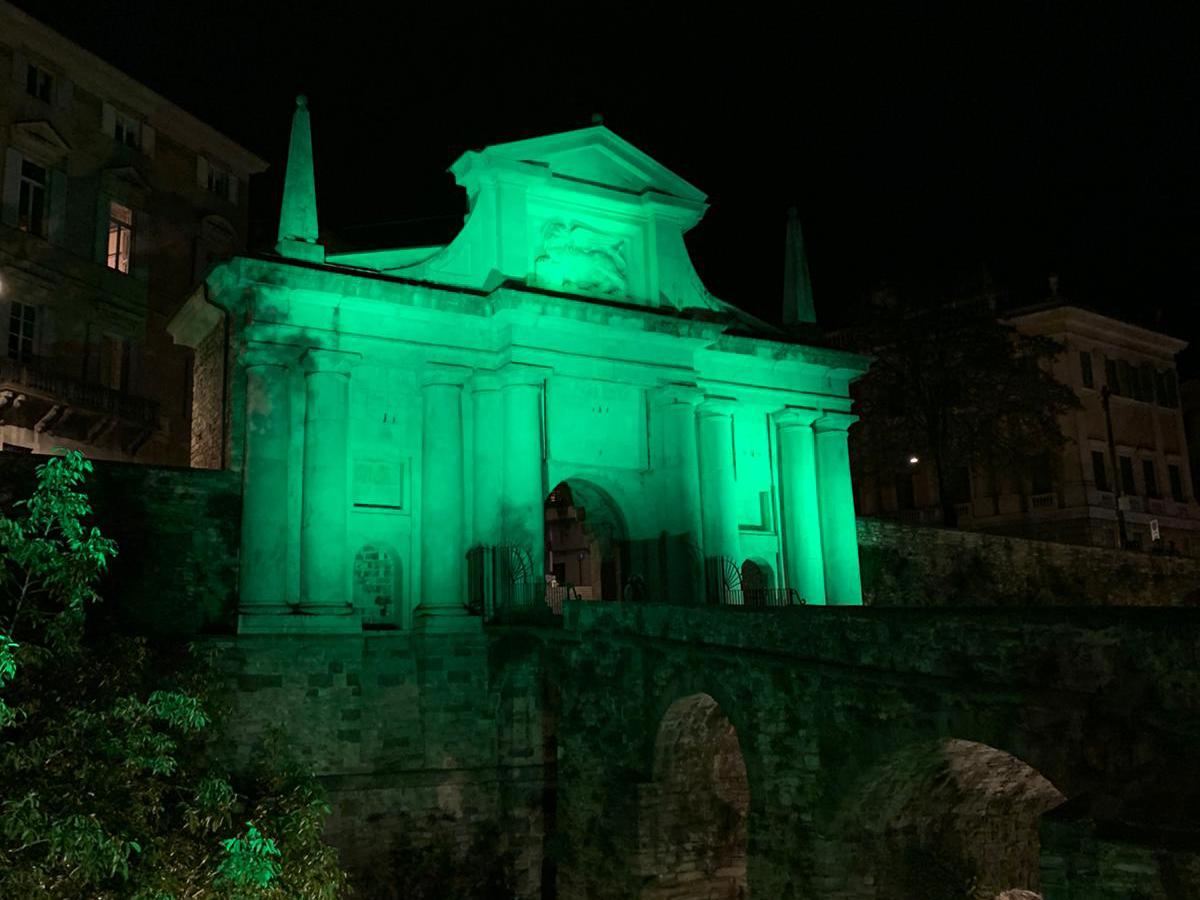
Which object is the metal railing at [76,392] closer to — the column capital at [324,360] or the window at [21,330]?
the window at [21,330]

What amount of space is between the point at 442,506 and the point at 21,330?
50.8ft

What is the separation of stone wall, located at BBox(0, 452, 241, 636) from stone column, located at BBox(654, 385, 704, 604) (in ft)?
31.5

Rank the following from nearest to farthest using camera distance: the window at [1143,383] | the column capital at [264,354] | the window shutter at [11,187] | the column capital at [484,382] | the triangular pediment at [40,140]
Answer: the column capital at [264,354]
the column capital at [484,382]
the window shutter at [11,187]
the triangular pediment at [40,140]
the window at [1143,383]

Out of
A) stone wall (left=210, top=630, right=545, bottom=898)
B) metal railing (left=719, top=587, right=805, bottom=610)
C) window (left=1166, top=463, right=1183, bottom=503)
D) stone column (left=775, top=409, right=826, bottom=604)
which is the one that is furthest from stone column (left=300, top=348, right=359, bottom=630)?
window (left=1166, top=463, right=1183, bottom=503)

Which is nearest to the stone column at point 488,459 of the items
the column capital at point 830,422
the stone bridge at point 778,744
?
the stone bridge at point 778,744

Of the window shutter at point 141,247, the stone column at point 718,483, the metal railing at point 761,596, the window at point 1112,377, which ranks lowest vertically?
the metal railing at point 761,596

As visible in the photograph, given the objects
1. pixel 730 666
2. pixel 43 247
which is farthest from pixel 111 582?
pixel 43 247

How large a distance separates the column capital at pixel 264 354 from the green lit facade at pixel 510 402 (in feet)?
0.14

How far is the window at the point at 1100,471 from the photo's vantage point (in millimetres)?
44656

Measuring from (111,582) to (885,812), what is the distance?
13.8 metres

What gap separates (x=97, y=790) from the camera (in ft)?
36.1

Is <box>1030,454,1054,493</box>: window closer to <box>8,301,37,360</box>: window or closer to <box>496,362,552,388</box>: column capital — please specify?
<box>496,362,552,388</box>: column capital

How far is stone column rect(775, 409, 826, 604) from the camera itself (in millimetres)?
27766

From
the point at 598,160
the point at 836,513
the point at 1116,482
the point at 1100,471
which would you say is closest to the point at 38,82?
the point at 598,160
